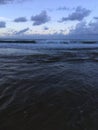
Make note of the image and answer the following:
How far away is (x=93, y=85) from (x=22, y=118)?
12.0 ft

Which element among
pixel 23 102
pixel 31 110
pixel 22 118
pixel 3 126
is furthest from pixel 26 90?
pixel 3 126

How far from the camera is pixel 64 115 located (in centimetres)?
485

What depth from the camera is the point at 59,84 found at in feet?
25.0

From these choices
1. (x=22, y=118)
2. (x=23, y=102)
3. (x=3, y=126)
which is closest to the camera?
(x=3, y=126)

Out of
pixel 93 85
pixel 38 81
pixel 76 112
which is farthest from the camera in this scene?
pixel 38 81

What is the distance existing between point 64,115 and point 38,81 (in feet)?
11.1

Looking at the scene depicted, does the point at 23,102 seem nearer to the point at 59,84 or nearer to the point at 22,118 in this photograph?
the point at 22,118

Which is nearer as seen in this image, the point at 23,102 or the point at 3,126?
the point at 3,126

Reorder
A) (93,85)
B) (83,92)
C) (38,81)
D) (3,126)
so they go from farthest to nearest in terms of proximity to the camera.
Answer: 1. (38,81)
2. (93,85)
3. (83,92)
4. (3,126)

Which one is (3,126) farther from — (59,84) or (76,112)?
(59,84)

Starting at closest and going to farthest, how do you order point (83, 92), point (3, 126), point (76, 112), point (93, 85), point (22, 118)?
point (3, 126) → point (22, 118) → point (76, 112) → point (83, 92) → point (93, 85)

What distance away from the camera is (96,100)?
5.80m

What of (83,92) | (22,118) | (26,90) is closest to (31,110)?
(22,118)

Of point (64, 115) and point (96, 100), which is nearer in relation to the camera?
point (64, 115)
